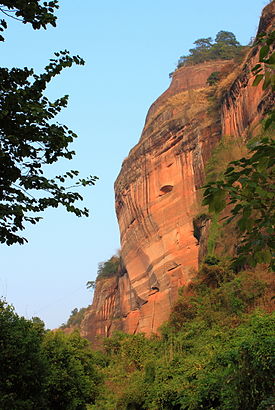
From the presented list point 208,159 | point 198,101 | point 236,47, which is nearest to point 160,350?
point 208,159

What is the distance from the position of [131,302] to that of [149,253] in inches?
191

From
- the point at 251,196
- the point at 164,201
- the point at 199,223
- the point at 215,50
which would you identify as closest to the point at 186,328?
the point at 199,223

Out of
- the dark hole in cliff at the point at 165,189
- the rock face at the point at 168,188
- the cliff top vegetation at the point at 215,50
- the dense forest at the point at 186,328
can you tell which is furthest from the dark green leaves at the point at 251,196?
the cliff top vegetation at the point at 215,50

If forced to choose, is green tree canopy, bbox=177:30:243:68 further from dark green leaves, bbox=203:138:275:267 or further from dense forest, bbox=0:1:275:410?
dark green leaves, bbox=203:138:275:267

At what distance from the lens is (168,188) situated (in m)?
37.7

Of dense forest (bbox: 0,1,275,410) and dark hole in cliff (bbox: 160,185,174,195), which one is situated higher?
dark hole in cliff (bbox: 160,185,174,195)

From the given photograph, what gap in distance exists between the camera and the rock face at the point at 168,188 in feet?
111

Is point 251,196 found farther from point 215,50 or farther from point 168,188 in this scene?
point 215,50

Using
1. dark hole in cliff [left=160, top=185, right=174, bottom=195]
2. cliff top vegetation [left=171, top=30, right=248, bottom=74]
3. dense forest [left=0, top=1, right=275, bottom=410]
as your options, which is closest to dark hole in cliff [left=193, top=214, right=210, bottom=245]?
dense forest [left=0, top=1, right=275, bottom=410]

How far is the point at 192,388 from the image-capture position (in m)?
18.2

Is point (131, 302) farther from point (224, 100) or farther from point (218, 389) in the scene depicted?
point (218, 389)

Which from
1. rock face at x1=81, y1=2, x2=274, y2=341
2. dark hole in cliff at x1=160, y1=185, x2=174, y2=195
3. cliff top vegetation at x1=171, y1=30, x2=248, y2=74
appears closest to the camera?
rock face at x1=81, y1=2, x2=274, y2=341

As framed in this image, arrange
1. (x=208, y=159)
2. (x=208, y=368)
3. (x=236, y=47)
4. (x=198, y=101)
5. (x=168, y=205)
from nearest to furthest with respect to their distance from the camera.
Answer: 1. (x=208, y=368)
2. (x=208, y=159)
3. (x=168, y=205)
4. (x=198, y=101)
5. (x=236, y=47)

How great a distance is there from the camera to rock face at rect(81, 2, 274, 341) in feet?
111
